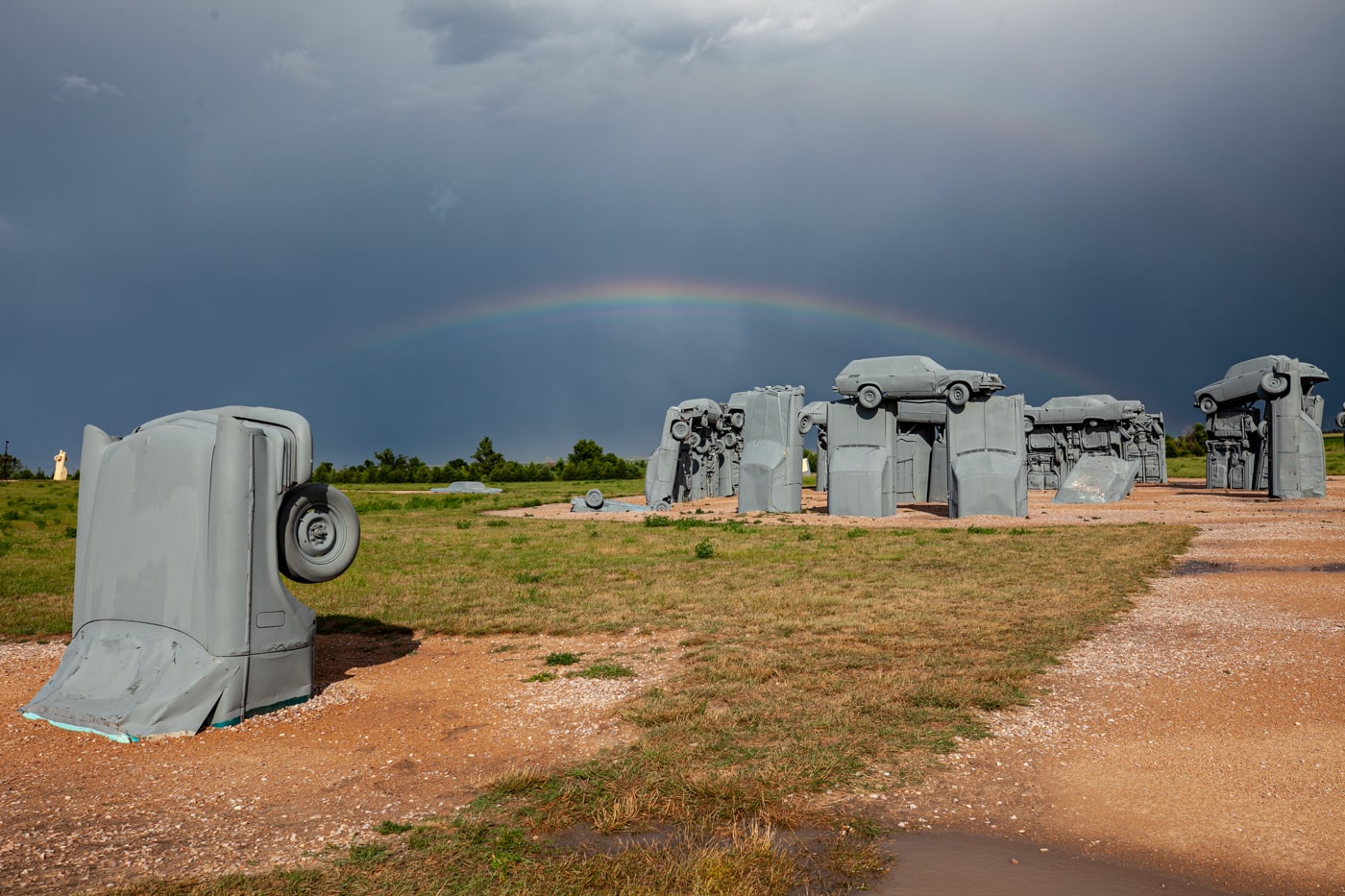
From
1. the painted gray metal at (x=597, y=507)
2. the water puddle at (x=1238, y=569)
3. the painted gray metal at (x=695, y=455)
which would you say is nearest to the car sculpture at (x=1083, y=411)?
the painted gray metal at (x=695, y=455)

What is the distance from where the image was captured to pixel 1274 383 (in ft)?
80.7

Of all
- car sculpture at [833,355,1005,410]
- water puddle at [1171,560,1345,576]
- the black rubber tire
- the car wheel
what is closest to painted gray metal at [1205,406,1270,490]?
the car wheel

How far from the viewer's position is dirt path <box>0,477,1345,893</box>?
407 centimetres

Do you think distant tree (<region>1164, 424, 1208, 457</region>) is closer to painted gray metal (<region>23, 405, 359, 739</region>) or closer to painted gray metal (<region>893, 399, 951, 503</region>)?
painted gray metal (<region>893, 399, 951, 503</region>)

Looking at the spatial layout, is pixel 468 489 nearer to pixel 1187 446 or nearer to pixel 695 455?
pixel 695 455

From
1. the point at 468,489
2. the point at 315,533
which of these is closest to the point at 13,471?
the point at 468,489

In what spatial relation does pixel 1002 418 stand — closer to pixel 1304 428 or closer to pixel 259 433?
pixel 1304 428

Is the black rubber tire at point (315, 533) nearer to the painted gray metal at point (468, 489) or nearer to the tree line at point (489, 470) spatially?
the painted gray metal at point (468, 489)

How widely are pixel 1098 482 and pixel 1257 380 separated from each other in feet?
18.4

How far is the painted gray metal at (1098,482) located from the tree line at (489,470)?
37.0m

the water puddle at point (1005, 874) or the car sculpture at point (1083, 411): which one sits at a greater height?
the car sculpture at point (1083, 411)

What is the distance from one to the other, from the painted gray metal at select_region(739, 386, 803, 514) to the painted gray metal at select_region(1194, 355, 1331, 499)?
13.9 metres

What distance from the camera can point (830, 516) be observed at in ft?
80.7

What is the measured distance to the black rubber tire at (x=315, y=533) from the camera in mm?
6555
